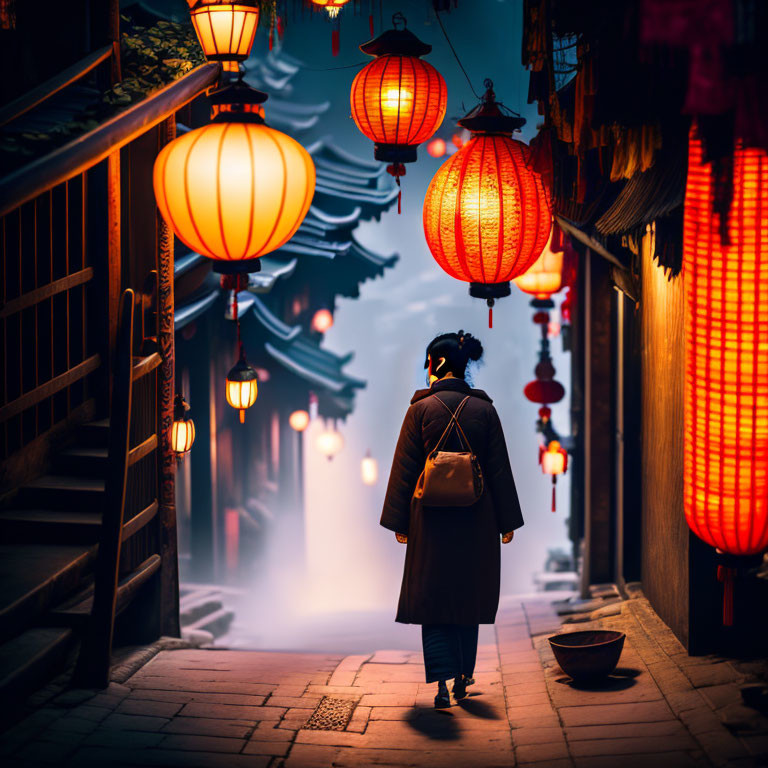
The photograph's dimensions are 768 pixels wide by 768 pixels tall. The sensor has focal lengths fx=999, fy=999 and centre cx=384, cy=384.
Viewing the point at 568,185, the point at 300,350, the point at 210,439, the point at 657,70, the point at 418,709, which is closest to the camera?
the point at 657,70

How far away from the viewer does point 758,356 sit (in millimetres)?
4711

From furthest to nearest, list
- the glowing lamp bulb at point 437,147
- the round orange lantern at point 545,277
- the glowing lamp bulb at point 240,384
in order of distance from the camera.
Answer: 1. the glowing lamp bulb at point 437,147
2. the round orange lantern at point 545,277
3. the glowing lamp bulb at point 240,384

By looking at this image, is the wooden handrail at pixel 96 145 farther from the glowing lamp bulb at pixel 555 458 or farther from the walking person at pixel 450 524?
the glowing lamp bulb at pixel 555 458

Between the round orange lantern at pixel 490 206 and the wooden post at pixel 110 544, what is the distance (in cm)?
252

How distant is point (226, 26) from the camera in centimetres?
813

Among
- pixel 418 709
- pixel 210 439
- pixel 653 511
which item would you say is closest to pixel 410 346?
pixel 210 439

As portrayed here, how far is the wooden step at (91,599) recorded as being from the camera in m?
7.13

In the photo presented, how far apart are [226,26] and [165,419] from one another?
11.7 ft

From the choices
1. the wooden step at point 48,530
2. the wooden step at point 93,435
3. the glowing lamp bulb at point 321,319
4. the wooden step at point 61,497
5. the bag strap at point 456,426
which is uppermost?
the glowing lamp bulb at point 321,319

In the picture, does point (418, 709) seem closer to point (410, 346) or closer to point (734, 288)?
point (734, 288)

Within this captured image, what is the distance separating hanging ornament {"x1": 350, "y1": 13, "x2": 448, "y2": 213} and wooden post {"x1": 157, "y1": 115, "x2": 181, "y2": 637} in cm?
206

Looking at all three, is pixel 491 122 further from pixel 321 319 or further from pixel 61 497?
pixel 321 319

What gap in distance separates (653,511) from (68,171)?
589 cm

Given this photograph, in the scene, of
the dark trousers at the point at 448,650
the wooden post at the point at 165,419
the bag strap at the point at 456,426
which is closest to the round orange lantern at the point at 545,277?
the wooden post at the point at 165,419
